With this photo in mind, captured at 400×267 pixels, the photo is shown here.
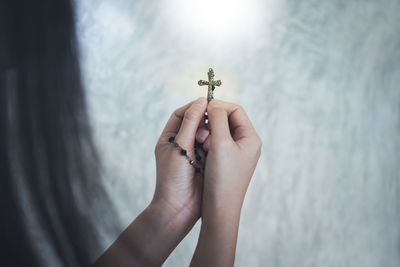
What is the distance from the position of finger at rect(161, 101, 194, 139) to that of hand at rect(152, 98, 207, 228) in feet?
0.07

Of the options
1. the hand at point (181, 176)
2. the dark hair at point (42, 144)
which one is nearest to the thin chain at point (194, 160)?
the hand at point (181, 176)

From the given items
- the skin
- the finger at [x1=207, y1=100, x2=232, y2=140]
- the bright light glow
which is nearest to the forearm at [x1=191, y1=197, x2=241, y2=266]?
the skin

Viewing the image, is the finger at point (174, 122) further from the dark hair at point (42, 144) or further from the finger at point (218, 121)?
the dark hair at point (42, 144)

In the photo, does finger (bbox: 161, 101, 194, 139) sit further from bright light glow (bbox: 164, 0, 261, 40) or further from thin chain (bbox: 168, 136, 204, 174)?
bright light glow (bbox: 164, 0, 261, 40)

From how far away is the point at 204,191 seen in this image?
1.39ft

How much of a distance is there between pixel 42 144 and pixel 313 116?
629 mm

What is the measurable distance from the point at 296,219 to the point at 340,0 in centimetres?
60

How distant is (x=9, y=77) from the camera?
0.21 meters

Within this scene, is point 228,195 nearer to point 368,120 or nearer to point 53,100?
point 53,100

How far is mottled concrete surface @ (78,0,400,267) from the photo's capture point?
594 millimetres

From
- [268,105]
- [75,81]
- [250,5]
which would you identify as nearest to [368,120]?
[268,105]

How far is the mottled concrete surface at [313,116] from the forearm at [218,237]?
0.15 meters

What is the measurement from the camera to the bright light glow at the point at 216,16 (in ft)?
Answer: 1.74

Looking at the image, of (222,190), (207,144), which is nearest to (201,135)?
(207,144)
